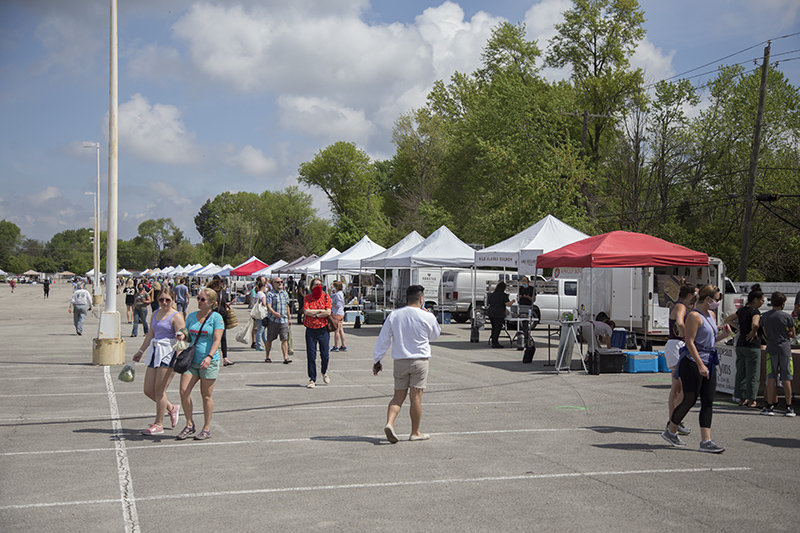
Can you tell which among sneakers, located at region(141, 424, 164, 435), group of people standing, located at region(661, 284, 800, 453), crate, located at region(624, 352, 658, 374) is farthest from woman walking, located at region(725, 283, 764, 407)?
sneakers, located at region(141, 424, 164, 435)

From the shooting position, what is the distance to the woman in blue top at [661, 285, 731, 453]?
7.65 m

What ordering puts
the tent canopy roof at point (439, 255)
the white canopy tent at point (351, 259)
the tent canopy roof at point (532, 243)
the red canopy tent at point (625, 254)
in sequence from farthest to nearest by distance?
the white canopy tent at point (351, 259), the tent canopy roof at point (439, 255), the tent canopy roof at point (532, 243), the red canopy tent at point (625, 254)

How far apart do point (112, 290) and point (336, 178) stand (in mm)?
64612

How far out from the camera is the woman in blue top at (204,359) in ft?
26.1

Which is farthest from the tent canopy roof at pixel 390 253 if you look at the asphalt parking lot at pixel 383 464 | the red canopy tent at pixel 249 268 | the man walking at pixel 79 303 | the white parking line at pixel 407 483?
the white parking line at pixel 407 483

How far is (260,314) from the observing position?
17172 mm

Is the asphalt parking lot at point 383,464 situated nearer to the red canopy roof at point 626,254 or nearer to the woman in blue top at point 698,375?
the woman in blue top at point 698,375

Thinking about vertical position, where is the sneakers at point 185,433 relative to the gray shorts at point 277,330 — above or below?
below

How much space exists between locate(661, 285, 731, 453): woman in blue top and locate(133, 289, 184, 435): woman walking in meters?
5.43

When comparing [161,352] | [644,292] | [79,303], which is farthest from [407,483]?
[79,303]

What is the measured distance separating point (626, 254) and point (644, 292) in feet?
18.8

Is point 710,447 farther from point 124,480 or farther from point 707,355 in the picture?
point 124,480

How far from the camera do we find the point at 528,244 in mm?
21453

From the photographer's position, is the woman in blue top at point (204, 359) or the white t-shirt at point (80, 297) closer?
the woman in blue top at point (204, 359)
